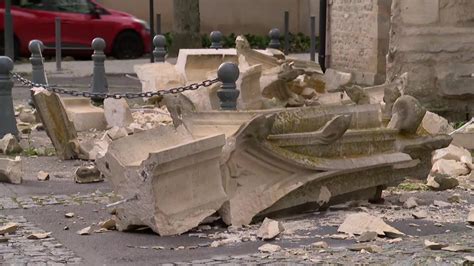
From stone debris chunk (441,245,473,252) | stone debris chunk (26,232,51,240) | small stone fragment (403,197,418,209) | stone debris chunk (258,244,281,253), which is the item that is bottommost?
small stone fragment (403,197,418,209)

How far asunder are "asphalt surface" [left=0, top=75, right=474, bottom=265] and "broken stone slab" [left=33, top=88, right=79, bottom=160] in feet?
4.96

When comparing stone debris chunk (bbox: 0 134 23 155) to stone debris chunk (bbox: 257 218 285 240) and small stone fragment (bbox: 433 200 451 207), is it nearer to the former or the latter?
stone debris chunk (bbox: 257 218 285 240)

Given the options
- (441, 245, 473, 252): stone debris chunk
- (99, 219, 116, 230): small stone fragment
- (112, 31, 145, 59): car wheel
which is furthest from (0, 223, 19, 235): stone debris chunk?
(112, 31, 145, 59): car wheel

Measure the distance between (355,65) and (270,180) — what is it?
9.65 meters

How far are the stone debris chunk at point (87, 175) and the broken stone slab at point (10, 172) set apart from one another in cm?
50

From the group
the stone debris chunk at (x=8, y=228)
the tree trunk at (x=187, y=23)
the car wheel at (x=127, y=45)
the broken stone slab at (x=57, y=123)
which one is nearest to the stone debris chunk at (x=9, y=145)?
the broken stone slab at (x=57, y=123)

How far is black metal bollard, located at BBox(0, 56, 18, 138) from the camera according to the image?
38.0 ft

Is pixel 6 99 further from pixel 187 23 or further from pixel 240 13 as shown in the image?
pixel 240 13

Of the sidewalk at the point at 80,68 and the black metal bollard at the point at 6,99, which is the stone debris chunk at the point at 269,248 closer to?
the black metal bollard at the point at 6,99

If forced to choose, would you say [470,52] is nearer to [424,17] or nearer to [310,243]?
[424,17]

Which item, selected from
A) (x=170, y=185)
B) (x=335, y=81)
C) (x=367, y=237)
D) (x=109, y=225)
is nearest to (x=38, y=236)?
(x=109, y=225)

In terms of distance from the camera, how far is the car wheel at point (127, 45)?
1051 inches

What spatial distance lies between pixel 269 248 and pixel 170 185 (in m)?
0.81

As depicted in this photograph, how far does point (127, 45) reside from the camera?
26.8 m
